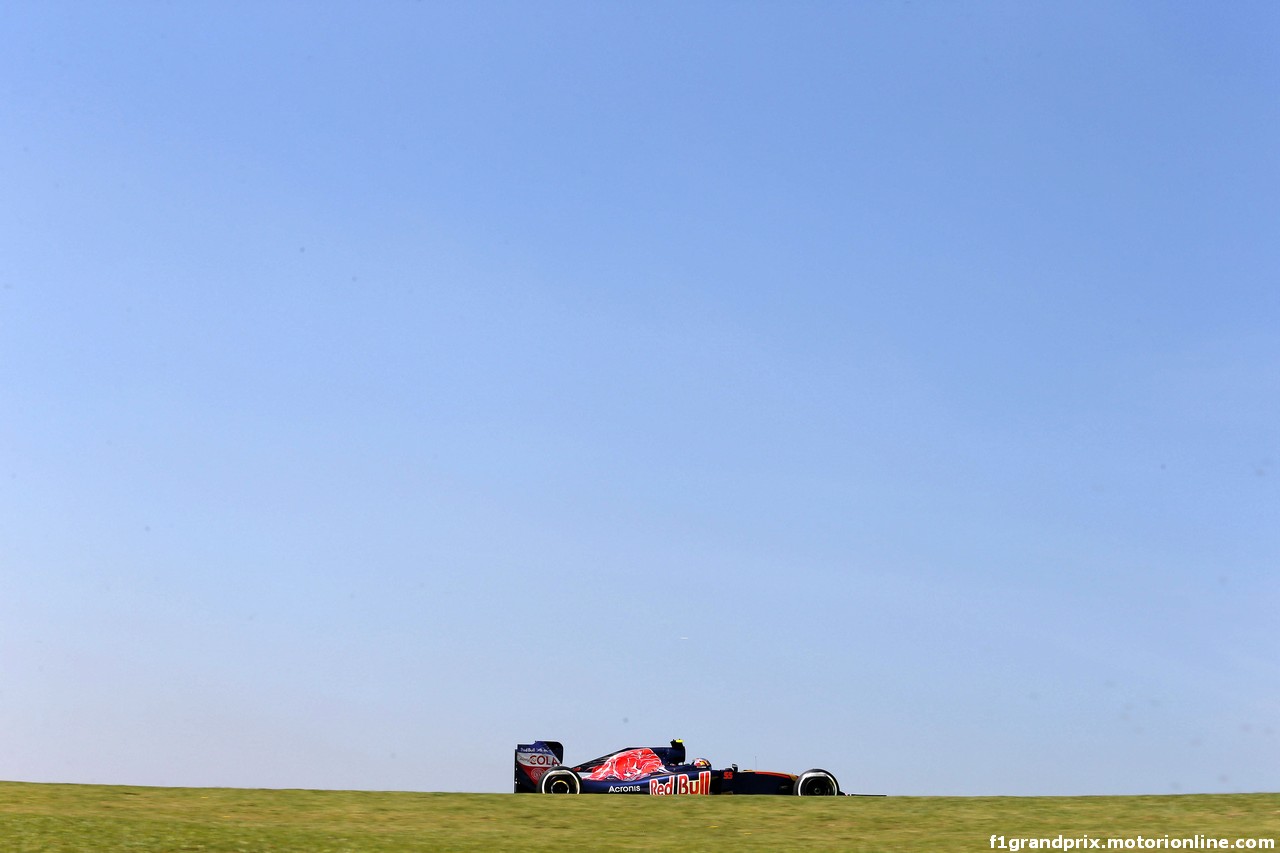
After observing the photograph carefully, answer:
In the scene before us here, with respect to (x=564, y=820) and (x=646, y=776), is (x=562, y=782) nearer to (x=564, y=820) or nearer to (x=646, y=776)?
(x=646, y=776)

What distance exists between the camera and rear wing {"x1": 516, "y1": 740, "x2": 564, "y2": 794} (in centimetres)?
3372

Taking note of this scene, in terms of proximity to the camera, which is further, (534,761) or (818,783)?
(534,761)

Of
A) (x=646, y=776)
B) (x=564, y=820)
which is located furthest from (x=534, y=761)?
(x=564, y=820)

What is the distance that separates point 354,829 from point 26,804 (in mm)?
5918

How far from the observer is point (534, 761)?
3409 centimetres

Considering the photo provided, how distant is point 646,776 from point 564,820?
32.8 feet

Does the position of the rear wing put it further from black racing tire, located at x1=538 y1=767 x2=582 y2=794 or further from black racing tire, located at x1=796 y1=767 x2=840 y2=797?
black racing tire, located at x1=796 y1=767 x2=840 y2=797

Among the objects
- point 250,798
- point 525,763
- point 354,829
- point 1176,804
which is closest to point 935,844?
point 1176,804

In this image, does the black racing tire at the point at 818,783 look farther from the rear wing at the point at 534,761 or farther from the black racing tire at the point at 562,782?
the rear wing at the point at 534,761

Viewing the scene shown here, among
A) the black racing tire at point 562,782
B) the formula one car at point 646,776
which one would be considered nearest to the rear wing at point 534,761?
the formula one car at point 646,776

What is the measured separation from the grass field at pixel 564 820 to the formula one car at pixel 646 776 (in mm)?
5907

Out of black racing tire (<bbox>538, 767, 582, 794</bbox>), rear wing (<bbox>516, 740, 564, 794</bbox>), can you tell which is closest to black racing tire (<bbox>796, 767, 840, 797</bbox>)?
black racing tire (<bbox>538, 767, 582, 794</bbox>)

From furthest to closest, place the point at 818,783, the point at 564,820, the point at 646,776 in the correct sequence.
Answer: the point at 646,776
the point at 818,783
the point at 564,820

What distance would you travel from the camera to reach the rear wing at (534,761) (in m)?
33.7
